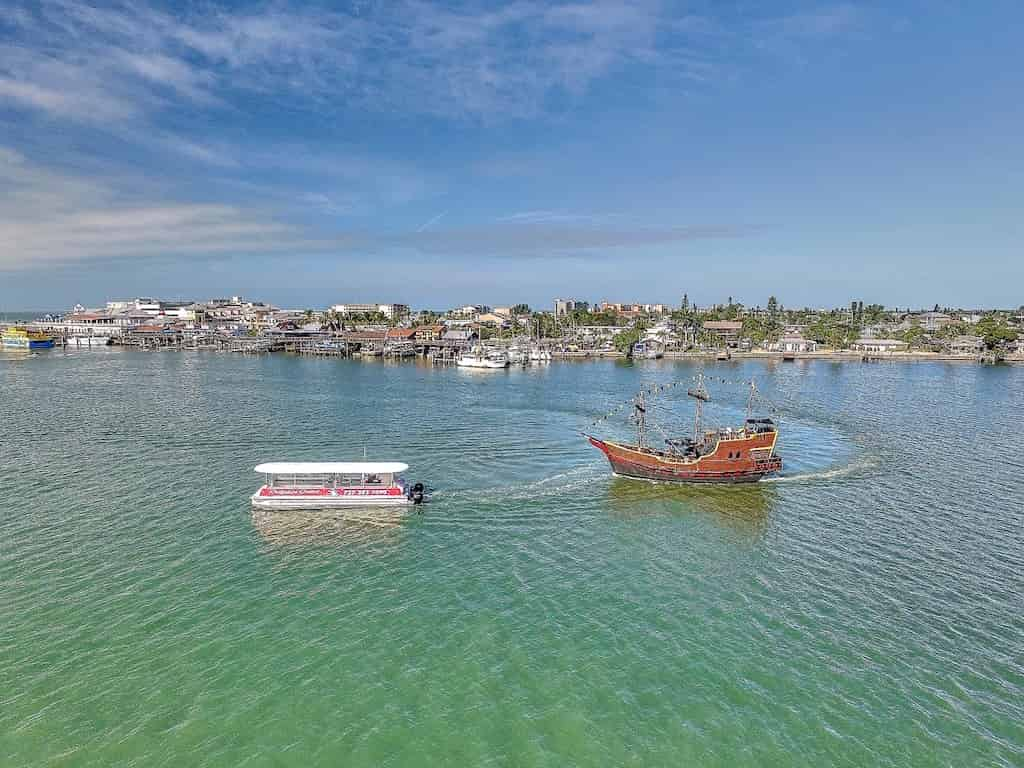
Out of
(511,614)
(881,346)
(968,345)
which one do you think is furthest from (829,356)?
(511,614)

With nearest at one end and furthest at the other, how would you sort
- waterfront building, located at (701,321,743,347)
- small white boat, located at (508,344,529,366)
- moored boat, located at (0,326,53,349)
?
small white boat, located at (508,344,529,366) → moored boat, located at (0,326,53,349) → waterfront building, located at (701,321,743,347)

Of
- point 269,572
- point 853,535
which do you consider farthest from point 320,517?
point 853,535

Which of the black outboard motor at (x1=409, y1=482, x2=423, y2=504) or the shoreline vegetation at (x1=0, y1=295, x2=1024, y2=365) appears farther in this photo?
the shoreline vegetation at (x1=0, y1=295, x2=1024, y2=365)

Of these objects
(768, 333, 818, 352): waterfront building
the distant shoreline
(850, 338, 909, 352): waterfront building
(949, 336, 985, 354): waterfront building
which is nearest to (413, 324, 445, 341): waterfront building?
the distant shoreline

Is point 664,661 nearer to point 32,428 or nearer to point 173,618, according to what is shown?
point 173,618

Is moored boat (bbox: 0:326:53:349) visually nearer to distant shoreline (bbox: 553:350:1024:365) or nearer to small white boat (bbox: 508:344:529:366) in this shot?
small white boat (bbox: 508:344:529:366)

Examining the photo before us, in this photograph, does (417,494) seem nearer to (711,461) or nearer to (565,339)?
(711,461)

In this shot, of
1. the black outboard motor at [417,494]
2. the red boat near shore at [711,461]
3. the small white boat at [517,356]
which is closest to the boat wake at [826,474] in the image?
the red boat near shore at [711,461]
